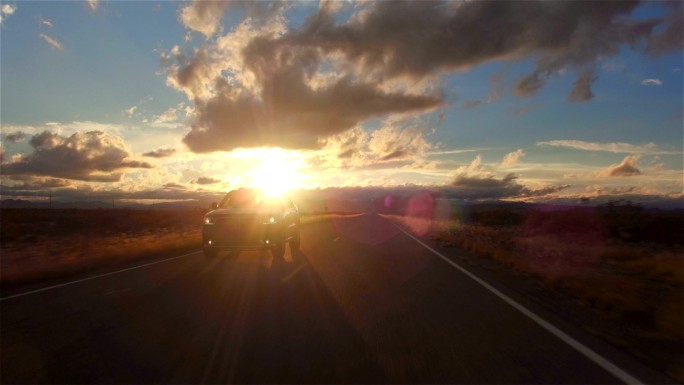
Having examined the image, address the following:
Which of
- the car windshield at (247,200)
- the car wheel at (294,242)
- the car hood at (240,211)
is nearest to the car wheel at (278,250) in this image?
the car hood at (240,211)

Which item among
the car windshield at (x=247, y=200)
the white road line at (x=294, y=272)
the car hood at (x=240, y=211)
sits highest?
the car windshield at (x=247, y=200)

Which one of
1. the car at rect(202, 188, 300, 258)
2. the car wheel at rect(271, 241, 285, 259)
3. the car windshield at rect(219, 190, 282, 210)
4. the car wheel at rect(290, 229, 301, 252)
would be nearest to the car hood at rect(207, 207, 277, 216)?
the car at rect(202, 188, 300, 258)

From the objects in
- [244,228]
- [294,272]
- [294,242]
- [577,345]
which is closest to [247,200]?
[244,228]

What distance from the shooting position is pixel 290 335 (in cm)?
621

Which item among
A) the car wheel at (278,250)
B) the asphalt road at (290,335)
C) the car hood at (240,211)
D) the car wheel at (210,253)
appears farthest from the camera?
the car wheel at (210,253)

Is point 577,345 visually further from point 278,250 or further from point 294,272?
point 278,250

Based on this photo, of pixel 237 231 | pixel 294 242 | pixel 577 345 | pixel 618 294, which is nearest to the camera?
pixel 577 345

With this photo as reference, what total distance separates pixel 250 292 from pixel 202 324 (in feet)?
8.39

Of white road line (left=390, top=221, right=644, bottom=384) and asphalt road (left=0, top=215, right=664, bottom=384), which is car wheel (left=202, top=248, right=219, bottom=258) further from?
white road line (left=390, top=221, right=644, bottom=384)

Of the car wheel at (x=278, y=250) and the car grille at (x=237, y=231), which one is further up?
the car grille at (x=237, y=231)

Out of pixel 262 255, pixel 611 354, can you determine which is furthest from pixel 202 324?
pixel 262 255

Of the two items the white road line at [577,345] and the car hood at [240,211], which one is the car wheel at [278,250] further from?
the white road line at [577,345]

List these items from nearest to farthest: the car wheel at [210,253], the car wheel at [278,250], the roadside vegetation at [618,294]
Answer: the roadside vegetation at [618,294] < the car wheel at [278,250] < the car wheel at [210,253]

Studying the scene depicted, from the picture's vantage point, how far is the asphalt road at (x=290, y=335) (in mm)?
4871
